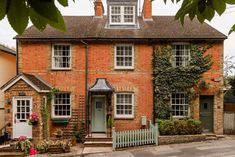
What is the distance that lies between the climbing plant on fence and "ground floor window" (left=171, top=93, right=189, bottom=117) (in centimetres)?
40

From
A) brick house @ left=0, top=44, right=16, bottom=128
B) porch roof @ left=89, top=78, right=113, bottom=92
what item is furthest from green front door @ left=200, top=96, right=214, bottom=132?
brick house @ left=0, top=44, right=16, bottom=128

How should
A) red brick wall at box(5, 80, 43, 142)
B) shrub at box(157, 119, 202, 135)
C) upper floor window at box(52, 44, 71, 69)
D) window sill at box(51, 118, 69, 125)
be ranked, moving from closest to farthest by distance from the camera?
red brick wall at box(5, 80, 43, 142)
shrub at box(157, 119, 202, 135)
window sill at box(51, 118, 69, 125)
upper floor window at box(52, 44, 71, 69)

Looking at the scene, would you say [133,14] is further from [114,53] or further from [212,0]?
[212,0]

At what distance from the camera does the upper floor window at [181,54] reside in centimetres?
2019

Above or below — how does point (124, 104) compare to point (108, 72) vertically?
below

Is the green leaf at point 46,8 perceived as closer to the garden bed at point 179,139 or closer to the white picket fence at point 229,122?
the garden bed at point 179,139

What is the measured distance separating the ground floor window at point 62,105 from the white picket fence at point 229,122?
10506 millimetres

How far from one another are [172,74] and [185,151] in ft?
18.6

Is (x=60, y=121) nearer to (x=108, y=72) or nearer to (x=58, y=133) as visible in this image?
(x=58, y=133)

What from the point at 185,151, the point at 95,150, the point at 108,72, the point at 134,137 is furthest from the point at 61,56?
the point at 185,151

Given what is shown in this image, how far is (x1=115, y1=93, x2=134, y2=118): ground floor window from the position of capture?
65.2 ft

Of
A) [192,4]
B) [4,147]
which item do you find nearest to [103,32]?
[4,147]

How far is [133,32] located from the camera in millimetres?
20453

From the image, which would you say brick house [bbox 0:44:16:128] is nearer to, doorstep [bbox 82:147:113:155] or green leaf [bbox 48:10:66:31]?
doorstep [bbox 82:147:113:155]
